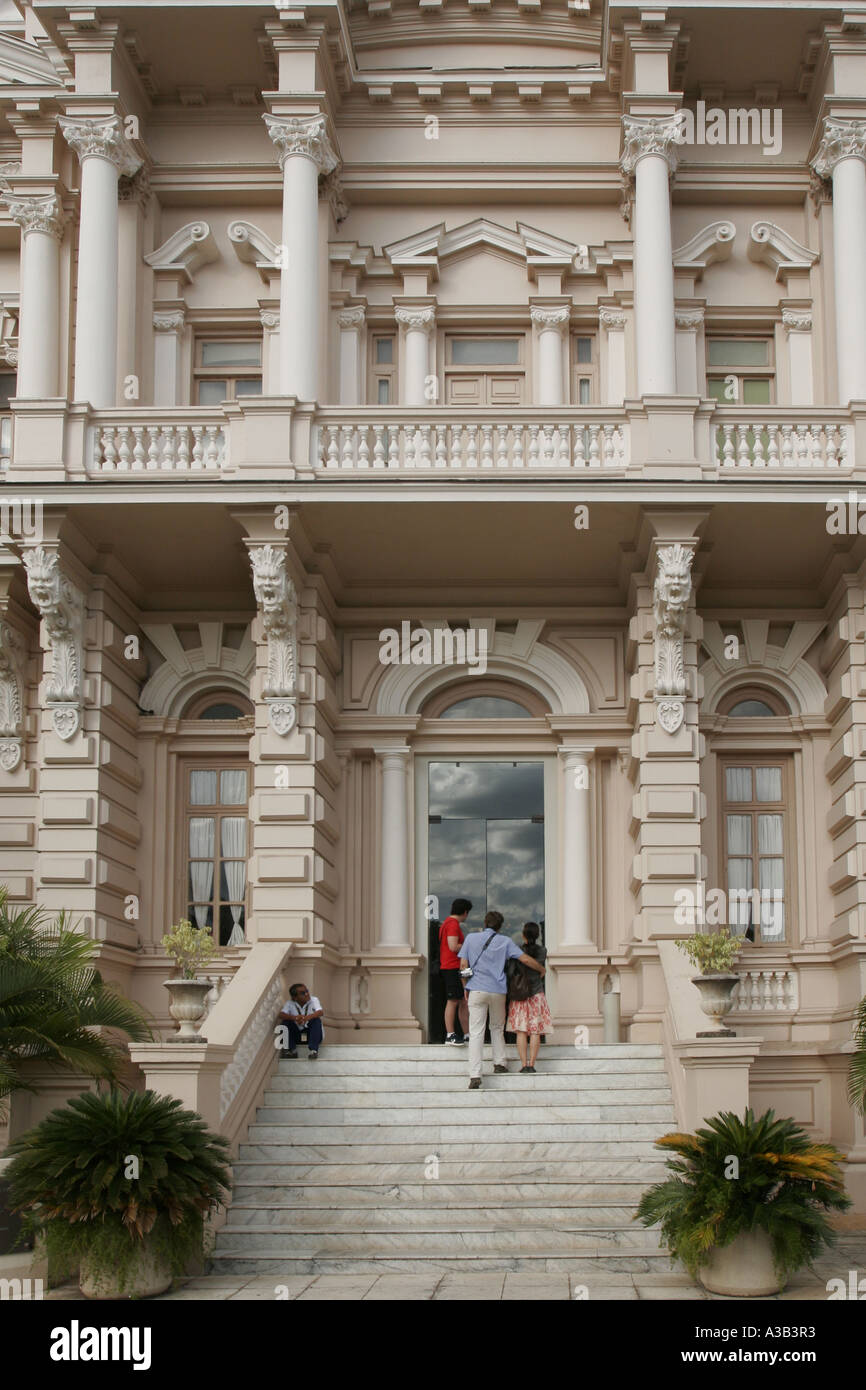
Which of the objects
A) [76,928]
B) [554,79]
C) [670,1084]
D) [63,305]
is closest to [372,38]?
[554,79]

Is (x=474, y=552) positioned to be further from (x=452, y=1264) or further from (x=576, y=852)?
(x=452, y=1264)

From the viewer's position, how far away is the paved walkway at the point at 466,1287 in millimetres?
11672

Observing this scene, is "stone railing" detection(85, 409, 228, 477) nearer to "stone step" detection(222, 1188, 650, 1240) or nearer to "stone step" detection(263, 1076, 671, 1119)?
"stone step" detection(263, 1076, 671, 1119)

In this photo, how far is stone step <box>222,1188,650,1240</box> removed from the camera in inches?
537

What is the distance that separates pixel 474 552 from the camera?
747 inches

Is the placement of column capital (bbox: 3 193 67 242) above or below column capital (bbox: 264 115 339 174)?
below

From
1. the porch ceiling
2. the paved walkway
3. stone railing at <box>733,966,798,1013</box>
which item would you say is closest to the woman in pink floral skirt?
stone railing at <box>733,966,798,1013</box>

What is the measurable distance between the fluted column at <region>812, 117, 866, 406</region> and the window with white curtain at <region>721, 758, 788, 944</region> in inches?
172

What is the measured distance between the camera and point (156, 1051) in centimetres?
1374

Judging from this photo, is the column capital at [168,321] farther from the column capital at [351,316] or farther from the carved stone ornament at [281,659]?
the carved stone ornament at [281,659]

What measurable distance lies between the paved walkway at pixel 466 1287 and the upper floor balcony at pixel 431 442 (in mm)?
8302

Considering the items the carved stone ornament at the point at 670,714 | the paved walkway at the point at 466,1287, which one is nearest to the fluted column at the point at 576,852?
the carved stone ornament at the point at 670,714

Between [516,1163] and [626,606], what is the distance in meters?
7.35

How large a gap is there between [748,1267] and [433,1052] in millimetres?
5499
